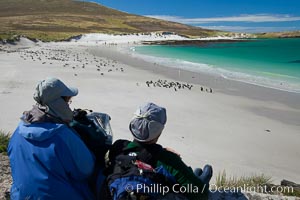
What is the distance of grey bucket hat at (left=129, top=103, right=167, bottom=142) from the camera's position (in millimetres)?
2701

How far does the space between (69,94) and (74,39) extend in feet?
216

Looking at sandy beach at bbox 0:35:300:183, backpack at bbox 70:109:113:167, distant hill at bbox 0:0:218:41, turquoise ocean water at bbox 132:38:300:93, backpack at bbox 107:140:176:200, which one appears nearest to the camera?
backpack at bbox 107:140:176:200

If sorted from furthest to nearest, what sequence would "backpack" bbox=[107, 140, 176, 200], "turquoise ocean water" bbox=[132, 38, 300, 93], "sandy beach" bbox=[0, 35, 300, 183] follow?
"turquoise ocean water" bbox=[132, 38, 300, 93] < "sandy beach" bbox=[0, 35, 300, 183] < "backpack" bbox=[107, 140, 176, 200]

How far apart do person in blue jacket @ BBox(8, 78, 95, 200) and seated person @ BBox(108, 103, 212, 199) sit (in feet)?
0.93

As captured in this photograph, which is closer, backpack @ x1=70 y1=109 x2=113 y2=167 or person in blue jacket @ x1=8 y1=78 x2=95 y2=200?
person in blue jacket @ x1=8 y1=78 x2=95 y2=200

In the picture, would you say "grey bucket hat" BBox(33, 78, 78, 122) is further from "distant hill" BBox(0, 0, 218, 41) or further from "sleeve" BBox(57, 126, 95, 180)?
"distant hill" BBox(0, 0, 218, 41)

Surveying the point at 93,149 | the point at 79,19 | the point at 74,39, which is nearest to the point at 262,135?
the point at 93,149

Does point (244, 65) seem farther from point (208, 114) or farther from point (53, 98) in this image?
point (53, 98)

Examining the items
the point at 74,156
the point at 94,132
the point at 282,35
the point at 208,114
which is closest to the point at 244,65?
the point at 208,114

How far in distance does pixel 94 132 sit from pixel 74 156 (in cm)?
52

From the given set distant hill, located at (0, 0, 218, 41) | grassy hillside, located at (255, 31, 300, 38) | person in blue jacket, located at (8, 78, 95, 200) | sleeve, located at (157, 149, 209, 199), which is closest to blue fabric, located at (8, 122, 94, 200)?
person in blue jacket, located at (8, 78, 95, 200)

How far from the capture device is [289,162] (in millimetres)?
7070

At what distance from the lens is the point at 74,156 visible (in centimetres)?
264

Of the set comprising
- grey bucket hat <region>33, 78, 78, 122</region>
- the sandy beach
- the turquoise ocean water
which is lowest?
the turquoise ocean water
